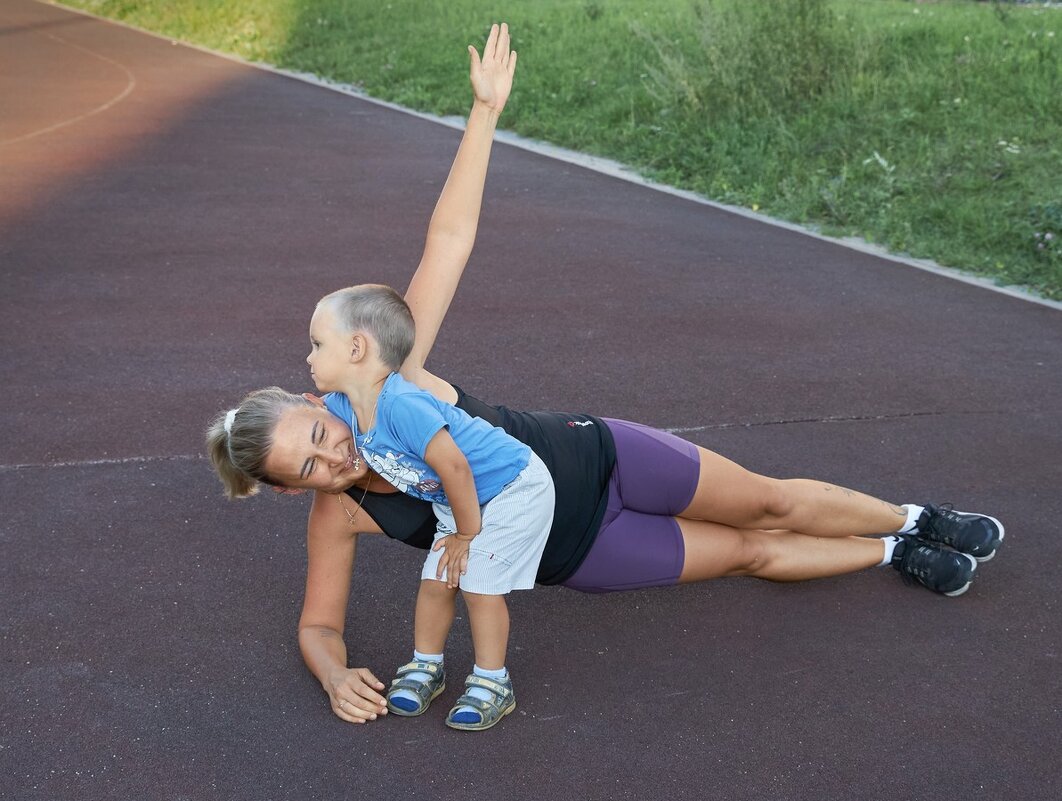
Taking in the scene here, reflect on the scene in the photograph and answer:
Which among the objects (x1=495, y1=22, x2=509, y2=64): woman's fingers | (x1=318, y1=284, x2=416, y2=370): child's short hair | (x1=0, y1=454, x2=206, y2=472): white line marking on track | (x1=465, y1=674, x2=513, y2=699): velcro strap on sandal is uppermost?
(x1=495, y1=22, x2=509, y2=64): woman's fingers

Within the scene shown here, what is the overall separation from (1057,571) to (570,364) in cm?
256

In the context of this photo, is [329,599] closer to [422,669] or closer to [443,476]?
[422,669]

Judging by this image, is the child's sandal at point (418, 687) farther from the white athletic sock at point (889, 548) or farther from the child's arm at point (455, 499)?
the white athletic sock at point (889, 548)

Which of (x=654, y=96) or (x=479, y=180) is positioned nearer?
(x=479, y=180)

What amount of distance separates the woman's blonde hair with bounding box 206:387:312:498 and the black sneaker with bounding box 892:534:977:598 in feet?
6.69

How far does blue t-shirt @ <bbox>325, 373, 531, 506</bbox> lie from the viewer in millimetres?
3051

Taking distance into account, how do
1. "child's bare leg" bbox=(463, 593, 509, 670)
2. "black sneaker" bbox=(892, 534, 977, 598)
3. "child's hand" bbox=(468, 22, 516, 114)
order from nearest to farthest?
"child's bare leg" bbox=(463, 593, 509, 670), "child's hand" bbox=(468, 22, 516, 114), "black sneaker" bbox=(892, 534, 977, 598)

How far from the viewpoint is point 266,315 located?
671 centimetres

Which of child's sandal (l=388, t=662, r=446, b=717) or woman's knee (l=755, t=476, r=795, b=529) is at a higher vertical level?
woman's knee (l=755, t=476, r=795, b=529)

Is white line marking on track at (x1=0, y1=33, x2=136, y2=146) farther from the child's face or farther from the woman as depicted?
the child's face

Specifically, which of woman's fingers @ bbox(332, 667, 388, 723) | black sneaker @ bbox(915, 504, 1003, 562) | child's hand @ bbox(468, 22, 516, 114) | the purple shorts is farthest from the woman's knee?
child's hand @ bbox(468, 22, 516, 114)

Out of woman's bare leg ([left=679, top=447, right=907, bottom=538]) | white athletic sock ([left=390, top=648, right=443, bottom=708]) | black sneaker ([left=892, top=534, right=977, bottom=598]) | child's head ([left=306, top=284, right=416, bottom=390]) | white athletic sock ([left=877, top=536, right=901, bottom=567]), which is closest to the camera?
child's head ([left=306, top=284, right=416, bottom=390])

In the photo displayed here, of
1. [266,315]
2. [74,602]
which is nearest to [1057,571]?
[74,602]

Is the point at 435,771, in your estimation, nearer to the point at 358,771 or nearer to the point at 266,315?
the point at 358,771
